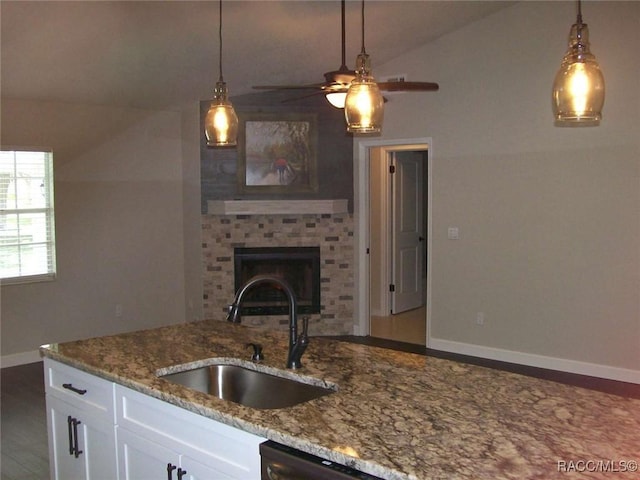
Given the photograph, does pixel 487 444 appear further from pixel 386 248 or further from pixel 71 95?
pixel 386 248

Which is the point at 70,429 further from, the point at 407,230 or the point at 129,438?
the point at 407,230

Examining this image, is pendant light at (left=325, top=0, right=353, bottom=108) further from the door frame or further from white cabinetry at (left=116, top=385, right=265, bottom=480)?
the door frame

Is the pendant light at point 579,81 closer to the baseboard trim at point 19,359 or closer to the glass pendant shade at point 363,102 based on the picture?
the glass pendant shade at point 363,102

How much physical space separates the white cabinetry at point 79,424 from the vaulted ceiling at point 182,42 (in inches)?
90.9

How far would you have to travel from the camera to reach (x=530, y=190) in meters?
5.59

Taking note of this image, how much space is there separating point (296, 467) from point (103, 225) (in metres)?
5.34

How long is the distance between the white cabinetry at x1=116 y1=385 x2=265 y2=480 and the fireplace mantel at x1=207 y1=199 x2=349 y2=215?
4.37 m

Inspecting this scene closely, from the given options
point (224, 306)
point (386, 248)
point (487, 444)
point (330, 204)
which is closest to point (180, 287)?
point (224, 306)

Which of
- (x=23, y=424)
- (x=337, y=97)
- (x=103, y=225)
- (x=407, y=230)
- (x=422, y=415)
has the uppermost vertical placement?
(x=337, y=97)

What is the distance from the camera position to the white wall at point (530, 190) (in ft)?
16.7

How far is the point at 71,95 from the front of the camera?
580 centimetres

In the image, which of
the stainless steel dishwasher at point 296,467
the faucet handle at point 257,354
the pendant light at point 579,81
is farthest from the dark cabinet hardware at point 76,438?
the pendant light at point 579,81

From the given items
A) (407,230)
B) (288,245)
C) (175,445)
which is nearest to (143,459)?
(175,445)

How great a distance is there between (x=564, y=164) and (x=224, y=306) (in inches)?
146
